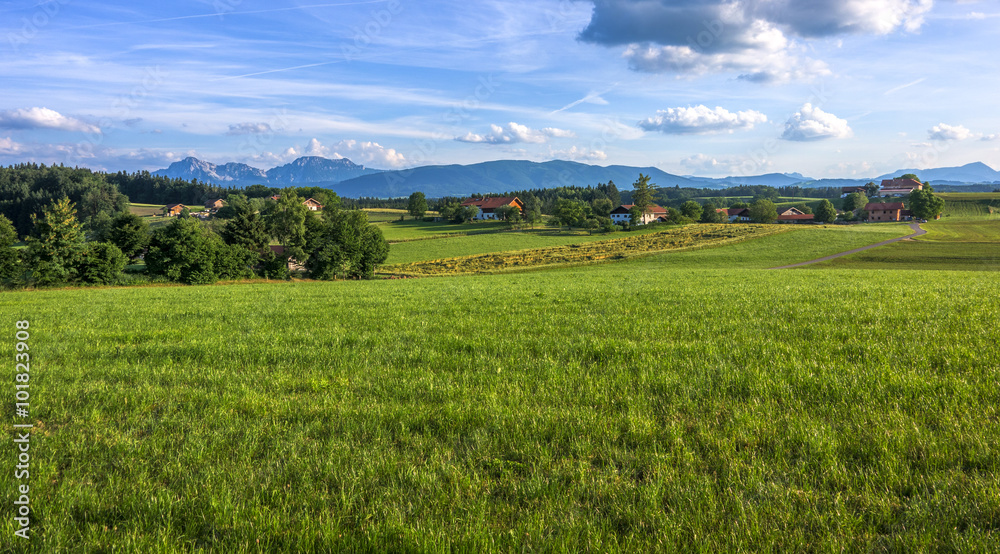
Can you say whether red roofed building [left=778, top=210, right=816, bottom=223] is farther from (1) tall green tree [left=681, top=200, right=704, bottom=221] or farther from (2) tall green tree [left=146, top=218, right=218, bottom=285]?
(2) tall green tree [left=146, top=218, right=218, bottom=285]

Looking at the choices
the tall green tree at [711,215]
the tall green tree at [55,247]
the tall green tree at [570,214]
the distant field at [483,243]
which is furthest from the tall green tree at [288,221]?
the tall green tree at [711,215]

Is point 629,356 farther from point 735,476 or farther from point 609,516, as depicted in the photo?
point 609,516

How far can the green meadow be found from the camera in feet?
10.9

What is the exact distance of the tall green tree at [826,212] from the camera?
5541 inches

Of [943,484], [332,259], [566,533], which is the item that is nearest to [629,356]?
[943,484]

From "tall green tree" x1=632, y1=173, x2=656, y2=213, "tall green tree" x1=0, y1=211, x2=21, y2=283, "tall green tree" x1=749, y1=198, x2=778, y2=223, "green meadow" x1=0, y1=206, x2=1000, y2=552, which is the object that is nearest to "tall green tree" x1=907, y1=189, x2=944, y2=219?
"tall green tree" x1=749, y1=198, x2=778, y2=223

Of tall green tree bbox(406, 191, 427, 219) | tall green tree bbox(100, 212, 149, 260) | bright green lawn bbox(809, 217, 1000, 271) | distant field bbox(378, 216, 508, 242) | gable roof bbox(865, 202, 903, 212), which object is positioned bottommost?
bright green lawn bbox(809, 217, 1000, 271)

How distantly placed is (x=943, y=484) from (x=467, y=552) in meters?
3.93

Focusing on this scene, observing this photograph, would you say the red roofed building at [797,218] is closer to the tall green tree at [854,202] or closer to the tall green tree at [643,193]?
the tall green tree at [854,202]

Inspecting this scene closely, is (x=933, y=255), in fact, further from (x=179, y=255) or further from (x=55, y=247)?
(x=55, y=247)

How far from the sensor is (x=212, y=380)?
22.7ft

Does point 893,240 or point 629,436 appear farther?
point 893,240

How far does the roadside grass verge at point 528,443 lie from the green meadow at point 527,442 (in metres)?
0.02

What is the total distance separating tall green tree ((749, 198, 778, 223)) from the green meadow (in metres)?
164
